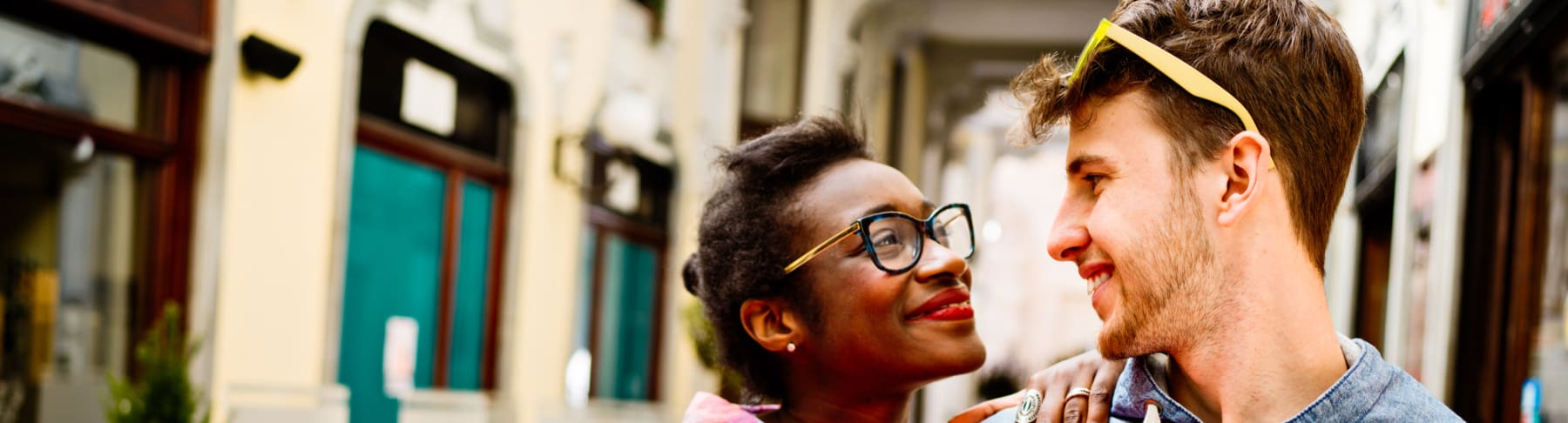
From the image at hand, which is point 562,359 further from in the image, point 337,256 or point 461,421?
point 337,256

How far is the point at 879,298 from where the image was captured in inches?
116

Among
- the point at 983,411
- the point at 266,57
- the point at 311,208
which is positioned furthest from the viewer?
the point at 311,208

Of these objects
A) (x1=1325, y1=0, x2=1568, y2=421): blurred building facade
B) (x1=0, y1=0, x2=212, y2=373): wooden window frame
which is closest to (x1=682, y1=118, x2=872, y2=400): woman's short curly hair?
(x1=1325, y1=0, x2=1568, y2=421): blurred building facade

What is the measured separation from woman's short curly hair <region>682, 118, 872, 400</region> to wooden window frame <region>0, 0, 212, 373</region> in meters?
3.93

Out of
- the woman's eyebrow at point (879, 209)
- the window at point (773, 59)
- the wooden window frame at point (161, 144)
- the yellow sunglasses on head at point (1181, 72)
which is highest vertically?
the window at point (773, 59)

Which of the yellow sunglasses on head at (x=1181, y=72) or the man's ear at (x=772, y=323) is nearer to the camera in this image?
the yellow sunglasses on head at (x=1181, y=72)

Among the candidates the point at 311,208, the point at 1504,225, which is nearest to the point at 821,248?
the point at 1504,225

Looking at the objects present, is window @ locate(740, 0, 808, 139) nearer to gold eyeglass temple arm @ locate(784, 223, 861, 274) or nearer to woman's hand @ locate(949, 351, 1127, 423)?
gold eyeglass temple arm @ locate(784, 223, 861, 274)

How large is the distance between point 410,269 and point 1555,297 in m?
6.22

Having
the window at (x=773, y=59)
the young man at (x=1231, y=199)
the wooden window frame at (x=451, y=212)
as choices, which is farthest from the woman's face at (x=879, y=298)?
the window at (x=773, y=59)

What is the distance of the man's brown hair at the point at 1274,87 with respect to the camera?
1.98 m

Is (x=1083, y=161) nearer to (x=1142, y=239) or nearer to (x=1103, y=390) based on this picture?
(x=1142, y=239)

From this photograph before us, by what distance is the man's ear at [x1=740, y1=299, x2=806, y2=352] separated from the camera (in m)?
3.11

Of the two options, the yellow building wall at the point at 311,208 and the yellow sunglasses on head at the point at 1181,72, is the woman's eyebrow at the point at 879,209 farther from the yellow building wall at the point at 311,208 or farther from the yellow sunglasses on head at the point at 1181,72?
the yellow building wall at the point at 311,208
